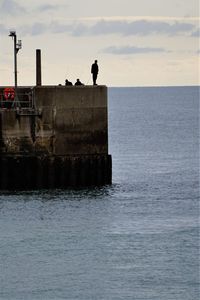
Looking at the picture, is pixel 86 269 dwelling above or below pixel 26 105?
below

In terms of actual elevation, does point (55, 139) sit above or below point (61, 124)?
below

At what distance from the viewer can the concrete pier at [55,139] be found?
169ft

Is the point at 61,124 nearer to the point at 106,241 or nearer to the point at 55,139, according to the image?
the point at 55,139

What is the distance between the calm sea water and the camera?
38.6 metres

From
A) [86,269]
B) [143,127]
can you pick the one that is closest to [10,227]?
[86,269]

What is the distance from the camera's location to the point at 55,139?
52062 mm

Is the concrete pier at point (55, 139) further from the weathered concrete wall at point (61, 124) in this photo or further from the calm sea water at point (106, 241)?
the calm sea water at point (106, 241)

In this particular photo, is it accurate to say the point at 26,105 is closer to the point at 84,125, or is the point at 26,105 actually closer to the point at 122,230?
the point at 84,125

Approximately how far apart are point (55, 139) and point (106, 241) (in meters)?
8.60

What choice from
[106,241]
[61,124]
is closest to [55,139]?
[61,124]

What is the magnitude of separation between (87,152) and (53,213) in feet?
15.5

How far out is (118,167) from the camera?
65438 mm

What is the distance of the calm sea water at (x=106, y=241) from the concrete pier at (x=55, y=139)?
2.06ft

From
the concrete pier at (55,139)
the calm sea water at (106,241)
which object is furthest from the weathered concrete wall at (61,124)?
the calm sea water at (106,241)
